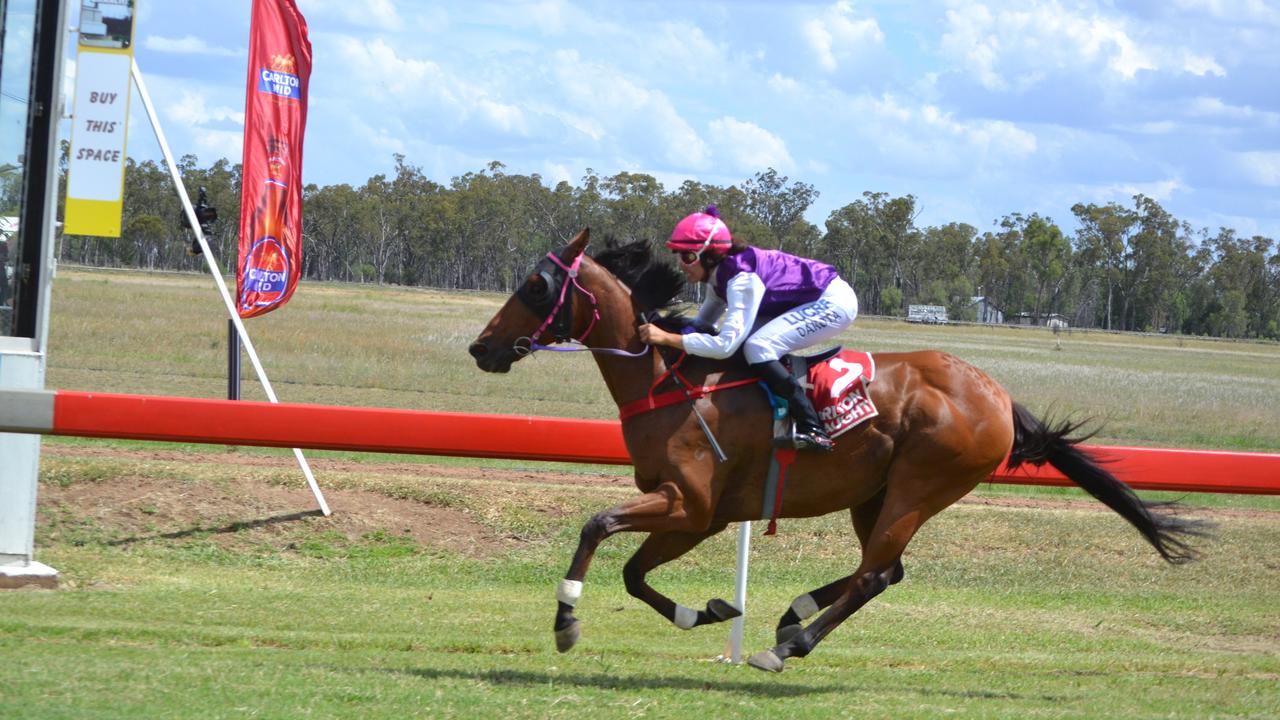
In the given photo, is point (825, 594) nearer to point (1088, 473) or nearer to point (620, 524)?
point (620, 524)

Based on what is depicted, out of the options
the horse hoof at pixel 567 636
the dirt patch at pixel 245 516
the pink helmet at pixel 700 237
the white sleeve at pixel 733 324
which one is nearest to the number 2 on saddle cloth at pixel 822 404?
the white sleeve at pixel 733 324

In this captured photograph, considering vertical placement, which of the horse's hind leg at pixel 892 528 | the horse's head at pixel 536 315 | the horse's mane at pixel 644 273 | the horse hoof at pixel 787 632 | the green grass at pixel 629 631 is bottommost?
the green grass at pixel 629 631

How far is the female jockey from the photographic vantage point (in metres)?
6.66

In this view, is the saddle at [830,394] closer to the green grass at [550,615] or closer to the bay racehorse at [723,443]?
the bay racehorse at [723,443]

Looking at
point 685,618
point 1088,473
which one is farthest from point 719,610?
point 1088,473

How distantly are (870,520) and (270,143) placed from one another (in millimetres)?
6138

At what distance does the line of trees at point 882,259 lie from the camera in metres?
90.4

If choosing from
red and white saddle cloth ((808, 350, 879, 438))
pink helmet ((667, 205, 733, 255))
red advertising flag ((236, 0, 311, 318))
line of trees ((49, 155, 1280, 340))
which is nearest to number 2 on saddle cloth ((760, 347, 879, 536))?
red and white saddle cloth ((808, 350, 879, 438))

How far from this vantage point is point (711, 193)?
60594mm

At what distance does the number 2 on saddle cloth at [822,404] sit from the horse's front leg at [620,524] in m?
0.48

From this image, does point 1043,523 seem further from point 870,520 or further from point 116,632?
point 116,632

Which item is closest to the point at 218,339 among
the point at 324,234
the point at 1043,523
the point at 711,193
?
the point at 1043,523

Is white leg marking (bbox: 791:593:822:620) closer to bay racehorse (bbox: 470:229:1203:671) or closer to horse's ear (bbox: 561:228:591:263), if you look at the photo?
bay racehorse (bbox: 470:229:1203:671)

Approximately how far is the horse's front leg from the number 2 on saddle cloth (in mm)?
475
